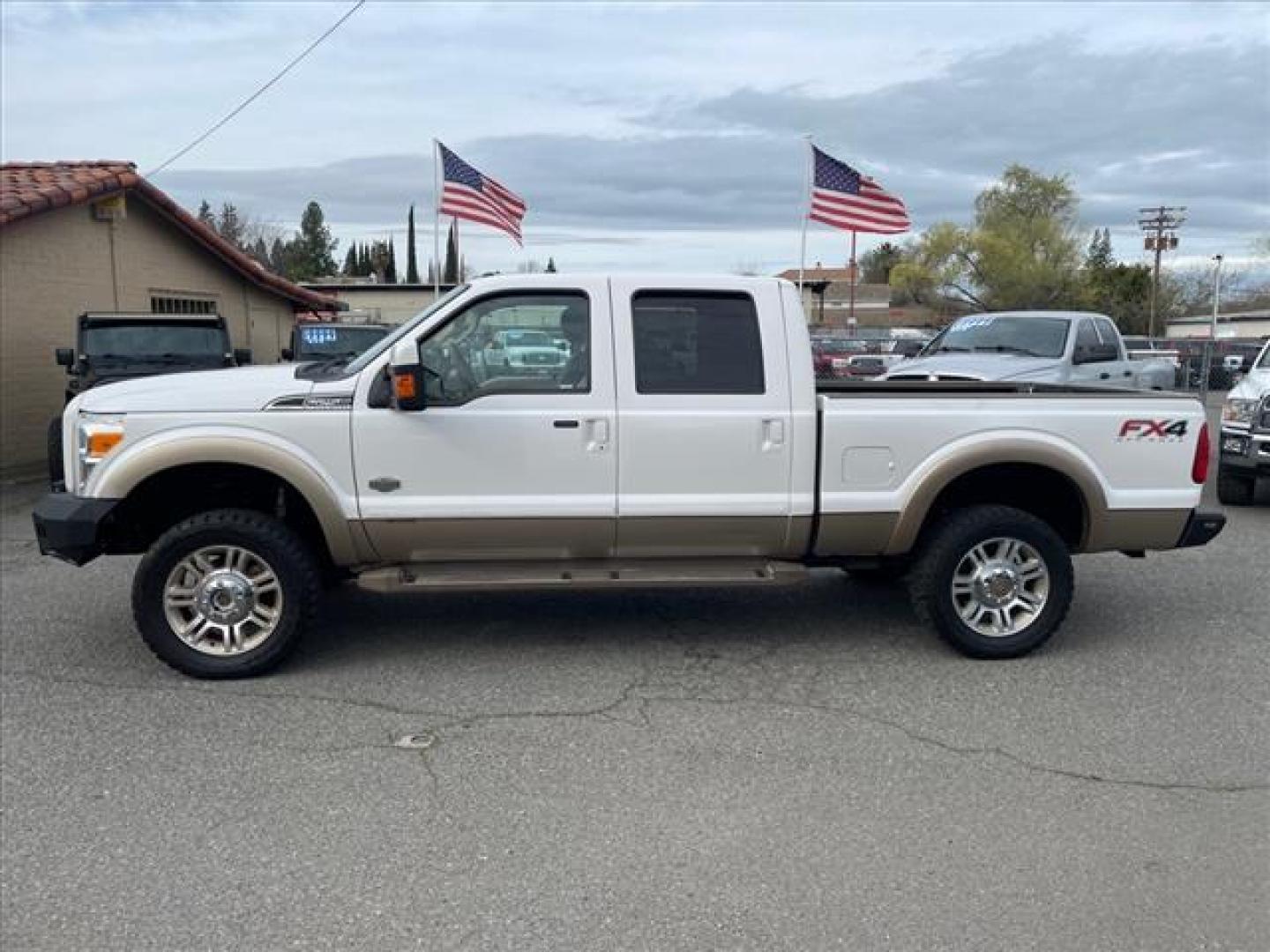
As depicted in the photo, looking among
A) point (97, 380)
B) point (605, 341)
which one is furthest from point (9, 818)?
point (97, 380)

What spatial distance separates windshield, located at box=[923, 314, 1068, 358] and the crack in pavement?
28.0 feet

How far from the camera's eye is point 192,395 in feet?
16.6

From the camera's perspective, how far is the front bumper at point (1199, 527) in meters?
5.57

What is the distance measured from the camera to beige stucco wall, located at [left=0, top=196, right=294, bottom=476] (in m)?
12.7

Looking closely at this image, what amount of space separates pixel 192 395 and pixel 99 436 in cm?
46

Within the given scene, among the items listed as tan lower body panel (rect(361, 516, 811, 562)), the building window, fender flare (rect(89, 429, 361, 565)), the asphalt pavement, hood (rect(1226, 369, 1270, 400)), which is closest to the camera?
the asphalt pavement

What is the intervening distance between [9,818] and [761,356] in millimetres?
3668

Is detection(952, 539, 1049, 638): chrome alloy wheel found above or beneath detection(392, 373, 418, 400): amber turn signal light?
beneath

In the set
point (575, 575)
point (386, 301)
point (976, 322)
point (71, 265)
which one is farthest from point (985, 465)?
point (386, 301)

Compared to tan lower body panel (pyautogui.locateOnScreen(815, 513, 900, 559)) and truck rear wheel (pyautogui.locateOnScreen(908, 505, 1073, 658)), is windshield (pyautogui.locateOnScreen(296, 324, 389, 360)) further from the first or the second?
truck rear wheel (pyautogui.locateOnScreen(908, 505, 1073, 658))

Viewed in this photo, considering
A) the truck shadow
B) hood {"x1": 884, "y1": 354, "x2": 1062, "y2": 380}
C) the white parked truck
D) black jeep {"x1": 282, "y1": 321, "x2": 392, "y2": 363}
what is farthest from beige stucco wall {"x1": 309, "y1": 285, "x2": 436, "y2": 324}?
the truck shadow

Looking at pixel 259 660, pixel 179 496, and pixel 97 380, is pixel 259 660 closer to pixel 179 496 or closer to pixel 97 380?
pixel 179 496

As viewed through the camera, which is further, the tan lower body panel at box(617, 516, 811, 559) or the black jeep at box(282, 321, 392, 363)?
the black jeep at box(282, 321, 392, 363)

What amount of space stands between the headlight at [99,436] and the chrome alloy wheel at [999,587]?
163 inches
